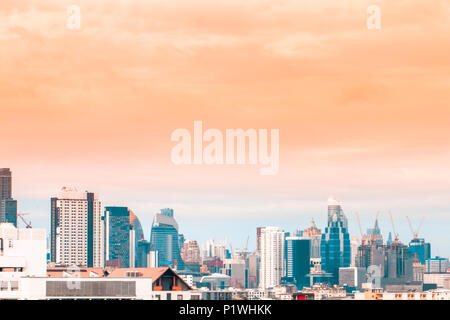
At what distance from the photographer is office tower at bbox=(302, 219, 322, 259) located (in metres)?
101

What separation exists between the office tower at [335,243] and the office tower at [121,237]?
2337 centimetres

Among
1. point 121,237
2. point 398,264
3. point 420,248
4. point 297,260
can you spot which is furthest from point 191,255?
point 420,248

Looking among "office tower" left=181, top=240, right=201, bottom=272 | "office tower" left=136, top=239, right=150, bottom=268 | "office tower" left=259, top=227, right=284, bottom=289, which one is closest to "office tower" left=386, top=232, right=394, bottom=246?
"office tower" left=259, top=227, right=284, bottom=289

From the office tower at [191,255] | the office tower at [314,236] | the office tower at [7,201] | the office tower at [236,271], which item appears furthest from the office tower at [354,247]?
the office tower at [7,201]

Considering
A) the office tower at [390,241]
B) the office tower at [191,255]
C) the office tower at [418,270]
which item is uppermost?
the office tower at [390,241]

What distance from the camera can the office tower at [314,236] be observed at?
101m

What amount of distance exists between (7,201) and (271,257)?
32231mm

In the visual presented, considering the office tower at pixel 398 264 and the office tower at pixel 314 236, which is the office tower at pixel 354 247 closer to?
the office tower at pixel 398 264

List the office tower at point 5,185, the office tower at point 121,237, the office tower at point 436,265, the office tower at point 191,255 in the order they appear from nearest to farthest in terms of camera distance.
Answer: the office tower at point 5,185, the office tower at point 121,237, the office tower at point 191,255, the office tower at point 436,265

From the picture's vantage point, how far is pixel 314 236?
107 m

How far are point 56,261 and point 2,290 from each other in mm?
40325

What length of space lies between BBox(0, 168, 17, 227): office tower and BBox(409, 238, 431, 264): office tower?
5049 centimetres
